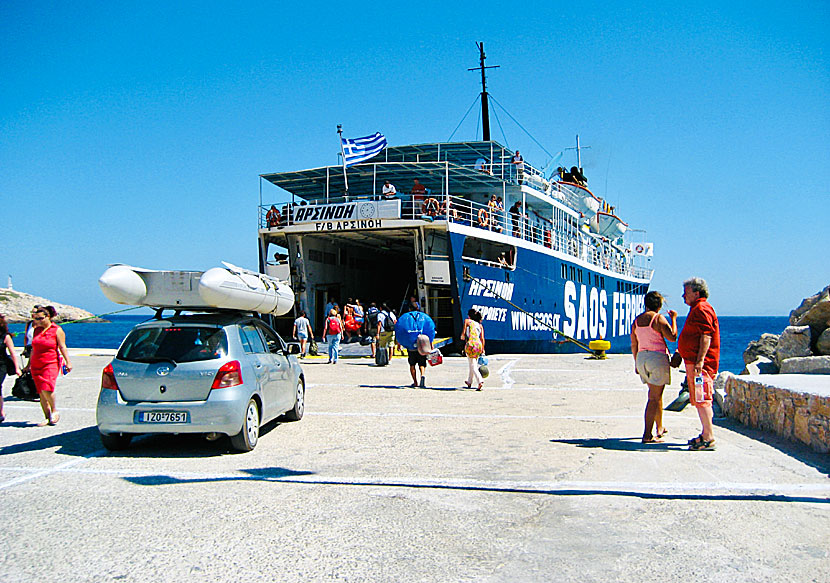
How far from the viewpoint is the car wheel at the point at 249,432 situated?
277 inches

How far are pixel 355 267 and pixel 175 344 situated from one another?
20.7 metres

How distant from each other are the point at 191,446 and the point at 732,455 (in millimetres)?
5649

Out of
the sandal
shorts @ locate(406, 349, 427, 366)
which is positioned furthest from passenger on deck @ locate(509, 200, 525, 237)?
the sandal

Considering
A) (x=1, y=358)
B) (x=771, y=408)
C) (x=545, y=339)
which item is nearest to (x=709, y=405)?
(x=771, y=408)

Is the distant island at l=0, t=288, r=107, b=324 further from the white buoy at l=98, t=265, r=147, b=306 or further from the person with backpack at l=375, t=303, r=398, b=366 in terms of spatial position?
the white buoy at l=98, t=265, r=147, b=306

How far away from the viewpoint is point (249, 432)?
23.7 ft

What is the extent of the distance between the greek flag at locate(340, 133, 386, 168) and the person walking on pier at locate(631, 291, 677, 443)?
55.2ft

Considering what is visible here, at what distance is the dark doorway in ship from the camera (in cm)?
A: 2353

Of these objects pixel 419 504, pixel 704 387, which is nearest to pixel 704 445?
pixel 704 387

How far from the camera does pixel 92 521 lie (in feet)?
15.6

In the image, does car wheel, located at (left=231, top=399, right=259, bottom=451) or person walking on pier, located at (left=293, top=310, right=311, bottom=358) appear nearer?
car wheel, located at (left=231, top=399, right=259, bottom=451)

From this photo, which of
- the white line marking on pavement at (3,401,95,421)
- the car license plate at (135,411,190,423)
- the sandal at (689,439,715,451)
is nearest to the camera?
the car license plate at (135,411,190,423)

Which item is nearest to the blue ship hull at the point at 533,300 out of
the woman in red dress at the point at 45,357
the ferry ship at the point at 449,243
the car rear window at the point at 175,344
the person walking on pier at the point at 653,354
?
the ferry ship at the point at 449,243

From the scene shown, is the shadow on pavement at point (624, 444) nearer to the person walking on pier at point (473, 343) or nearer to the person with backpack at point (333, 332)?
the person walking on pier at point (473, 343)
